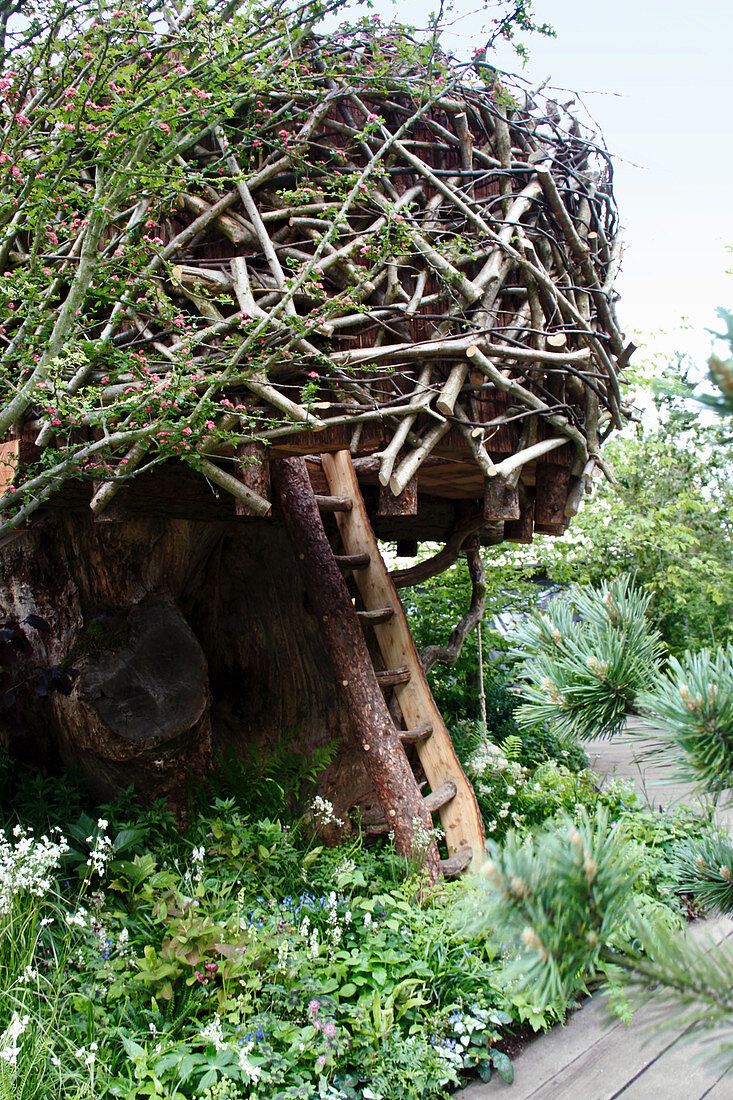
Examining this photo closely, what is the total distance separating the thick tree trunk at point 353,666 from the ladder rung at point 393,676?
118 millimetres

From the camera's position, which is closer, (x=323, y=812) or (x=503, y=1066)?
(x=503, y=1066)

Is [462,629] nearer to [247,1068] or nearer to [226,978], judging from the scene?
[226,978]

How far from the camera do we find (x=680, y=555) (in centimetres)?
937

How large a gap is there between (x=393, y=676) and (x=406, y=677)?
3.2 inches

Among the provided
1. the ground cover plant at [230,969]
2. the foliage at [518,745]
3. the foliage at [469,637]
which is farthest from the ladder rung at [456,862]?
the foliage at [469,637]

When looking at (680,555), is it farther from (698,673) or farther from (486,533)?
(698,673)

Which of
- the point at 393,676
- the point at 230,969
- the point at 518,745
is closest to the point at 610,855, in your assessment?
the point at 230,969

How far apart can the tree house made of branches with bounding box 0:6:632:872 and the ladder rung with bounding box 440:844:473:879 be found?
2 centimetres

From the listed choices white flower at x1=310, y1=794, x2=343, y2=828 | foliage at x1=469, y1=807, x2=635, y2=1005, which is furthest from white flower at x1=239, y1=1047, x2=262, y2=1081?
foliage at x1=469, y1=807, x2=635, y2=1005

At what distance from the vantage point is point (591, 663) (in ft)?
4.31

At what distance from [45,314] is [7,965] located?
2.26 m

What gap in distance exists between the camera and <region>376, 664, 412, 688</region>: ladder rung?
388cm

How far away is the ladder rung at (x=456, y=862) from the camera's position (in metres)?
3.51

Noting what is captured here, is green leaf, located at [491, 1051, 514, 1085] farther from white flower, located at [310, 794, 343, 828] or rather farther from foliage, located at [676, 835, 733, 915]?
foliage, located at [676, 835, 733, 915]
